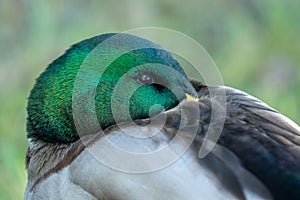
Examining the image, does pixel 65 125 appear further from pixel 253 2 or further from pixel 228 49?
pixel 253 2

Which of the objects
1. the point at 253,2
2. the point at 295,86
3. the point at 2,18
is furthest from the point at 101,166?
the point at 253,2

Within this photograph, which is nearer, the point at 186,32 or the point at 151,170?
the point at 151,170

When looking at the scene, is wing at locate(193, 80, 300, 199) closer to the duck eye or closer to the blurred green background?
the duck eye

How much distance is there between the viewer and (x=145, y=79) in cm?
245

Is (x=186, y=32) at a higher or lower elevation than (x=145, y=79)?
lower

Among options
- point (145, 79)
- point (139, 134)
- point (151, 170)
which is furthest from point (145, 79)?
point (151, 170)

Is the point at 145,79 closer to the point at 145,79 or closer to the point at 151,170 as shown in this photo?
the point at 145,79

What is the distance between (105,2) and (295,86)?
1.39m

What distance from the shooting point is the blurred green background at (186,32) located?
14.5 feet

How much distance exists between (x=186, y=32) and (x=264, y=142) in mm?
2882

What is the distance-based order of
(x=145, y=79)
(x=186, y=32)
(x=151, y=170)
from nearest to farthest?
1. (x=151, y=170)
2. (x=145, y=79)
3. (x=186, y=32)

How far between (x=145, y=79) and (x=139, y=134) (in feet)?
1.22

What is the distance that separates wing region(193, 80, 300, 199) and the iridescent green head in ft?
0.47

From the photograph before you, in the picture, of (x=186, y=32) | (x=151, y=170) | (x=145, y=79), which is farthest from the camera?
(x=186, y=32)
